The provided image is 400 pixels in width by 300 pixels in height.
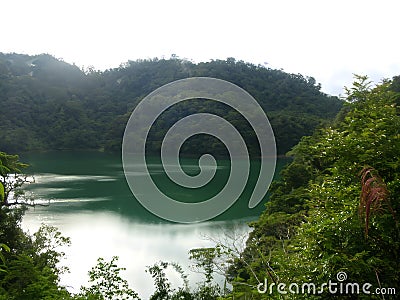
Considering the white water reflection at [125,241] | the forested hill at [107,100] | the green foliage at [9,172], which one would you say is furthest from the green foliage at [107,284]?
the forested hill at [107,100]

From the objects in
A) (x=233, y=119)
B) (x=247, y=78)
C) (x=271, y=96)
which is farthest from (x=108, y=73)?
(x=233, y=119)

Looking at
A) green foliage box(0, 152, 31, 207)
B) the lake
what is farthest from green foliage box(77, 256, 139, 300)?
green foliage box(0, 152, 31, 207)

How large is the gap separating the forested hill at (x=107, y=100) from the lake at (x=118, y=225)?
15.0 m

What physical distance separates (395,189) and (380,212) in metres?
0.19

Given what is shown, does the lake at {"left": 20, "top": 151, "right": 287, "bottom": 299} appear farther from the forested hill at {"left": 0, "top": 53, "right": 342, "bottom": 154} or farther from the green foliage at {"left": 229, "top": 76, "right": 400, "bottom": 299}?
the forested hill at {"left": 0, "top": 53, "right": 342, "bottom": 154}

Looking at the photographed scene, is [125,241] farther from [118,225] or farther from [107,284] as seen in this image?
[107,284]

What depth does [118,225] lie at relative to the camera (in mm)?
13164

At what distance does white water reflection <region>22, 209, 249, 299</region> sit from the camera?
880 cm

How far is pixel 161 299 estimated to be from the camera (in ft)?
18.8

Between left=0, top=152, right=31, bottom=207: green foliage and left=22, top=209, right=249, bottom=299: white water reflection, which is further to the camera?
left=22, top=209, right=249, bottom=299: white water reflection

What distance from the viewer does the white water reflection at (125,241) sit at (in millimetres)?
8804

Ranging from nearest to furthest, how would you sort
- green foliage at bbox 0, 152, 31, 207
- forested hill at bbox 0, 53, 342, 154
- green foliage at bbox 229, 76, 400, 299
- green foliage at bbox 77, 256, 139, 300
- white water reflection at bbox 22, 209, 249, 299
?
1. green foliage at bbox 229, 76, 400, 299
2. green foliage at bbox 0, 152, 31, 207
3. green foliage at bbox 77, 256, 139, 300
4. white water reflection at bbox 22, 209, 249, 299
5. forested hill at bbox 0, 53, 342, 154

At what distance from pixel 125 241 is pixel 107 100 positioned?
39352mm

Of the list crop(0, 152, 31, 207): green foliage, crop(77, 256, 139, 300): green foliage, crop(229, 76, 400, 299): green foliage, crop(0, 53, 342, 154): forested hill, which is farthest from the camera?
crop(0, 53, 342, 154): forested hill
